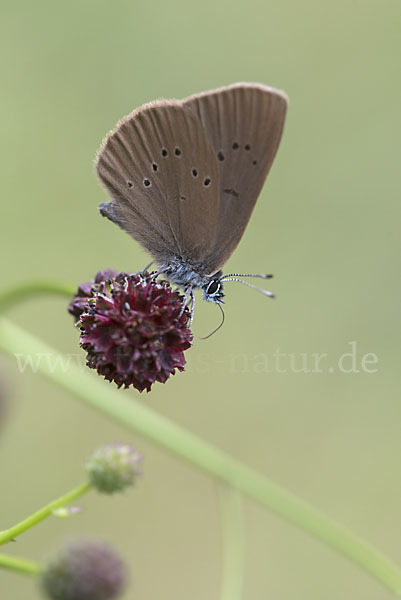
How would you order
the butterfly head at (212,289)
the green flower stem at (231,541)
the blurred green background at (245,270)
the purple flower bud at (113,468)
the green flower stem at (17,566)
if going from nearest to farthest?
the green flower stem at (17,566)
the purple flower bud at (113,468)
the green flower stem at (231,541)
the butterfly head at (212,289)
the blurred green background at (245,270)

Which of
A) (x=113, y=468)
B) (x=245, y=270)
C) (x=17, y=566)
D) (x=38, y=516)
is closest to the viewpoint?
(x=17, y=566)

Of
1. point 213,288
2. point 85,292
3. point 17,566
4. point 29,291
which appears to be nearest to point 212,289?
point 213,288

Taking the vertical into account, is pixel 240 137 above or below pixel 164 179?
above

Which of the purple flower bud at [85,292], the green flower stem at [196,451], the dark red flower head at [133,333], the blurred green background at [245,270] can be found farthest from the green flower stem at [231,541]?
→ the blurred green background at [245,270]

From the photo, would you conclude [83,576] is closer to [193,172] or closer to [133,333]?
[133,333]

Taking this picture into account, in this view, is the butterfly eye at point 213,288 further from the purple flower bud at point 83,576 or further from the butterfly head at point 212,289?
the purple flower bud at point 83,576

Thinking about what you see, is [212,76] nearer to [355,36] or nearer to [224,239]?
[355,36]

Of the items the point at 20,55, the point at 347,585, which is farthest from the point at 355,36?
the point at 347,585
